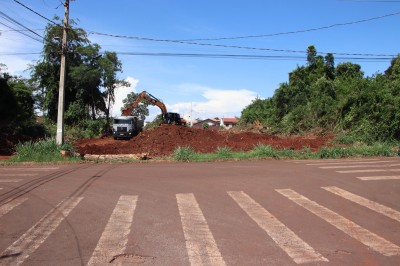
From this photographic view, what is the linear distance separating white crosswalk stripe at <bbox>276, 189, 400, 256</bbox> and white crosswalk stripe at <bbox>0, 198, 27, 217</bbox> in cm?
688

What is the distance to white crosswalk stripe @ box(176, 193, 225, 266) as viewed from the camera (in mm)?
5891

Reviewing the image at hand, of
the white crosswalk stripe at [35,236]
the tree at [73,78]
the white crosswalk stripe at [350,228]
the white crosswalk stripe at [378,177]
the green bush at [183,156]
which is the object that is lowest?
the white crosswalk stripe at [35,236]

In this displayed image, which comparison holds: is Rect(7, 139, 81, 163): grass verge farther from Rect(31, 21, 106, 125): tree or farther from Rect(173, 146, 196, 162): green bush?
Rect(31, 21, 106, 125): tree

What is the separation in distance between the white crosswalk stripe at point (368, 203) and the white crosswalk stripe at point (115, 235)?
5.54 m

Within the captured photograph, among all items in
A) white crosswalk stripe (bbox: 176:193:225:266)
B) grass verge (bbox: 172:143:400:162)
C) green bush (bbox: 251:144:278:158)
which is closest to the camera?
white crosswalk stripe (bbox: 176:193:225:266)

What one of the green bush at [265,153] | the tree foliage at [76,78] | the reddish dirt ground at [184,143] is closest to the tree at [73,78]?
the tree foliage at [76,78]

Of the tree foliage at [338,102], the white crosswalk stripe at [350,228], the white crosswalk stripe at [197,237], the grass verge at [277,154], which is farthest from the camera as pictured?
the tree foliage at [338,102]

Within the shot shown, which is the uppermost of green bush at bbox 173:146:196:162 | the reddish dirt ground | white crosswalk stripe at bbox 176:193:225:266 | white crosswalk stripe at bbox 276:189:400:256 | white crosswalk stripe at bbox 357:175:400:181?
the reddish dirt ground

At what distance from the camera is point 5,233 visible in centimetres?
739

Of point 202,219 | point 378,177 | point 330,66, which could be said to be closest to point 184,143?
point 378,177

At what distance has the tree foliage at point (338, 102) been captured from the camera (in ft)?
100

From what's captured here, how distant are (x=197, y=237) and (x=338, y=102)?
31840 mm

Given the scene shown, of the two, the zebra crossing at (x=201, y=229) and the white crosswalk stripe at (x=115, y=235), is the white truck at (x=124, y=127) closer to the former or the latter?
the zebra crossing at (x=201, y=229)

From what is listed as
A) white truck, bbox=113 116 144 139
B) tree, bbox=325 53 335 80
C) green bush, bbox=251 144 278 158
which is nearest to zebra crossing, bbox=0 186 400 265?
green bush, bbox=251 144 278 158
